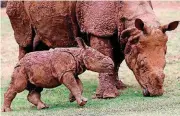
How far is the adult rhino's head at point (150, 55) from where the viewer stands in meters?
8.80

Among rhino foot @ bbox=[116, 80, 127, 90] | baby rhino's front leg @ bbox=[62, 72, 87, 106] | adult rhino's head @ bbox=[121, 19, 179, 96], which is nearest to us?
baby rhino's front leg @ bbox=[62, 72, 87, 106]

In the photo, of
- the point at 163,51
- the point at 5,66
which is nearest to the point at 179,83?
the point at 163,51

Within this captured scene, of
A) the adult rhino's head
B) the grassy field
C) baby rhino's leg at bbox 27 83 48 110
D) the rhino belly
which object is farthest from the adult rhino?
the rhino belly

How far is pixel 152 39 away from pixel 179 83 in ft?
5.86

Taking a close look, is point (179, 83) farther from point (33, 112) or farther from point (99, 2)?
point (33, 112)

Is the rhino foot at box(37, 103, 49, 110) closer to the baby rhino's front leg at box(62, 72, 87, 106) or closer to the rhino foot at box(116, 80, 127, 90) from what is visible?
the baby rhino's front leg at box(62, 72, 87, 106)

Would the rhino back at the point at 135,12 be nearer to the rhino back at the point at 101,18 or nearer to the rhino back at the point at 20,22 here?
the rhino back at the point at 101,18

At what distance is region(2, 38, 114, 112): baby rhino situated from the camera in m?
8.20

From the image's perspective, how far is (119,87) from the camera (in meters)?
10.4

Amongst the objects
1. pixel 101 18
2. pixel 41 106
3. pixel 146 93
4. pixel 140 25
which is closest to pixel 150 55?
pixel 140 25

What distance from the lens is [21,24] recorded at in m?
11.7

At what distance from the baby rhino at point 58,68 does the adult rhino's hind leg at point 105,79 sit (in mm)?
920

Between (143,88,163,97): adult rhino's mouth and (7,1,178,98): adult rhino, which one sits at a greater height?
(7,1,178,98): adult rhino

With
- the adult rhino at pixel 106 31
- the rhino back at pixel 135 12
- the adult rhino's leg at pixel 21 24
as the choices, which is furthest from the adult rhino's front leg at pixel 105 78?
the adult rhino's leg at pixel 21 24
